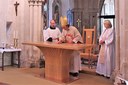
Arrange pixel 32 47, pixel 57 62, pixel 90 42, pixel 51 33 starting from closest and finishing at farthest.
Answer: pixel 57 62 → pixel 51 33 → pixel 90 42 → pixel 32 47

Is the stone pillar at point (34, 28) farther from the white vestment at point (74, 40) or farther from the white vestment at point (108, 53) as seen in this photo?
the white vestment at point (108, 53)

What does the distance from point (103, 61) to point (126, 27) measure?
6.67 feet

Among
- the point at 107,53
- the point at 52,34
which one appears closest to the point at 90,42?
the point at 52,34

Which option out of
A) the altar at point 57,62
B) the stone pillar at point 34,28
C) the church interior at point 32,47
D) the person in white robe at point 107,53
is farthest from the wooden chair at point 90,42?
the altar at point 57,62

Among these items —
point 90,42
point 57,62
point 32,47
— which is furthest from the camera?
point 32,47

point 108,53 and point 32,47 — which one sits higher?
point 32,47

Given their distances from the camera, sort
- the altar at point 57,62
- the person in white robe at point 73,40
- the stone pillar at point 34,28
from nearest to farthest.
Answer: the altar at point 57,62 < the person in white robe at point 73,40 < the stone pillar at point 34,28

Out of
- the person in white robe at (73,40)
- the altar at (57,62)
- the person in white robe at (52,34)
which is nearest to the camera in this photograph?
the altar at (57,62)

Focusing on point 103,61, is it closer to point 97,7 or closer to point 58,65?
point 58,65

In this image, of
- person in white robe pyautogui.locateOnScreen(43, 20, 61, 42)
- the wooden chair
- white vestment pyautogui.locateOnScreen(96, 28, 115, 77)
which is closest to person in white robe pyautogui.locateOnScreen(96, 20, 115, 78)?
white vestment pyautogui.locateOnScreen(96, 28, 115, 77)

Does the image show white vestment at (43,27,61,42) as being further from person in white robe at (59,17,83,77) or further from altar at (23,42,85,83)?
altar at (23,42,85,83)

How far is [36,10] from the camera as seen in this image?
8.09 meters

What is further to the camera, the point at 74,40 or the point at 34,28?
the point at 34,28

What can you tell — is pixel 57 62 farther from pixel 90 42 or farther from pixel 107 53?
pixel 90 42
